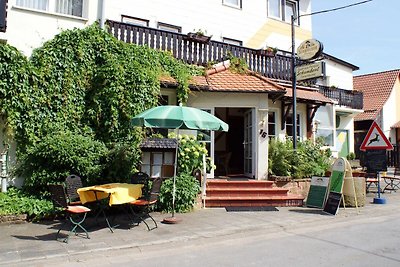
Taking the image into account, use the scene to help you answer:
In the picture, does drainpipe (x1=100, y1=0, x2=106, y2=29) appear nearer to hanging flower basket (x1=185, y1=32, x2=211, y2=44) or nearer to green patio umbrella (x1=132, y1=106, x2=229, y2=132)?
hanging flower basket (x1=185, y1=32, x2=211, y2=44)

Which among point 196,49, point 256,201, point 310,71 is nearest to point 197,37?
point 196,49

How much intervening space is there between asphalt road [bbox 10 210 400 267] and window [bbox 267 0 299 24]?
44.4 ft

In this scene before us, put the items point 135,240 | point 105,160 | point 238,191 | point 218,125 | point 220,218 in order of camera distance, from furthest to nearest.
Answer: point 238,191 < point 105,160 < point 220,218 < point 218,125 < point 135,240

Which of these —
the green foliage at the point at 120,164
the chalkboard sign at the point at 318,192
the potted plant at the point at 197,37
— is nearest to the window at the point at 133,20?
the potted plant at the point at 197,37

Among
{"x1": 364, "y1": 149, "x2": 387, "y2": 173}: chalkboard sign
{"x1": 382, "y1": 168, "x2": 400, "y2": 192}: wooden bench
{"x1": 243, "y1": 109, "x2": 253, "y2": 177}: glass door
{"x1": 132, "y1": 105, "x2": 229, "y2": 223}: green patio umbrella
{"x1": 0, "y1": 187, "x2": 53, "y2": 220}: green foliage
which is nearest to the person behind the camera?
{"x1": 132, "y1": 105, "x2": 229, "y2": 223}: green patio umbrella

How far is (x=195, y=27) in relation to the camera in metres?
15.1

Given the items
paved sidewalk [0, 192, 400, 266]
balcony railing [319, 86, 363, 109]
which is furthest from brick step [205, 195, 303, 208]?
balcony railing [319, 86, 363, 109]

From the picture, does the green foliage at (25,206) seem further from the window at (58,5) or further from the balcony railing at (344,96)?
the balcony railing at (344,96)

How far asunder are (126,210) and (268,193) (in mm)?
4451

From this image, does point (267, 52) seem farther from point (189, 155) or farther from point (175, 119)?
point (175, 119)

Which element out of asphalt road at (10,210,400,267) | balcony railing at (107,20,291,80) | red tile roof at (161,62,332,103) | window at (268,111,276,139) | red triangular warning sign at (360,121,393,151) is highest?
balcony railing at (107,20,291,80)

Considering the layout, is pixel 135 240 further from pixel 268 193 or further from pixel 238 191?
pixel 268 193

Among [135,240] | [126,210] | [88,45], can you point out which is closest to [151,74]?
[88,45]

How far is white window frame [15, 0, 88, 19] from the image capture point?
34.7 ft
